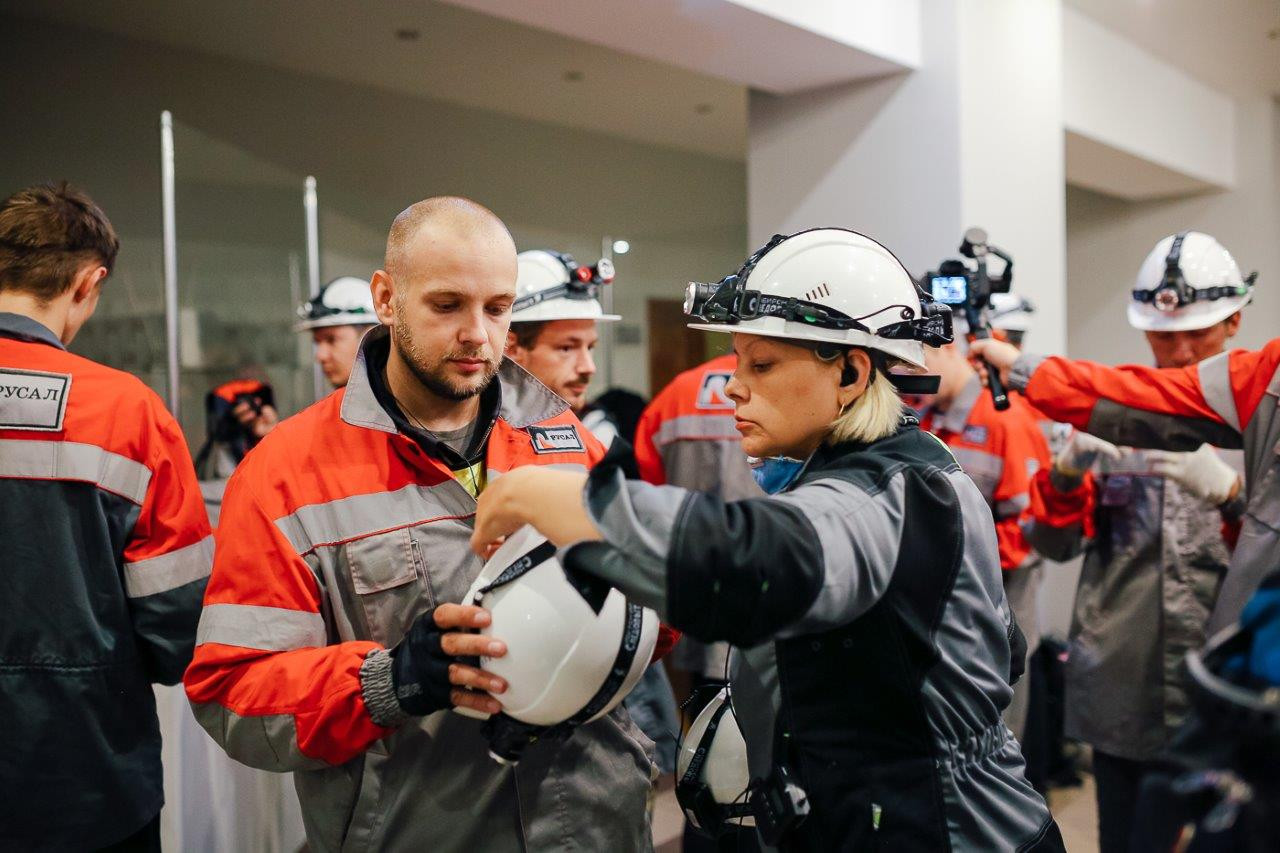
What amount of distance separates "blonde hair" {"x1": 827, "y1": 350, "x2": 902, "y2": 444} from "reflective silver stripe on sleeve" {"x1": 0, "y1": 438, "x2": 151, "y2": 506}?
1.41 m

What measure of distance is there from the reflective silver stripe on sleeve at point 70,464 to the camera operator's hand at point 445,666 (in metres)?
0.92

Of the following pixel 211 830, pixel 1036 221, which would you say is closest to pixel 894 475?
pixel 211 830

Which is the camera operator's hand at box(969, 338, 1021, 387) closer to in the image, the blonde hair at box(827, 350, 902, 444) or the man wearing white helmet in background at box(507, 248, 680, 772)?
the man wearing white helmet in background at box(507, 248, 680, 772)

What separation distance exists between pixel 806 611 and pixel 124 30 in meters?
6.06

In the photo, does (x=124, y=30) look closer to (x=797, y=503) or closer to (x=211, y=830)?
(x=211, y=830)

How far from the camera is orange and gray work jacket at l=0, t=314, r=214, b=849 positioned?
195 centimetres

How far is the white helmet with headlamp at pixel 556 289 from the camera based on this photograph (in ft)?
9.80

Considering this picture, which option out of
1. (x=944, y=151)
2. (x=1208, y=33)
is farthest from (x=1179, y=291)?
(x=1208, y=33)

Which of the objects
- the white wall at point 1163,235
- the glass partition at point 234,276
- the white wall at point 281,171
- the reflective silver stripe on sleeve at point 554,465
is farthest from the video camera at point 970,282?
the white wall at point 1163,235

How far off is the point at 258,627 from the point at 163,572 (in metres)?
0.69

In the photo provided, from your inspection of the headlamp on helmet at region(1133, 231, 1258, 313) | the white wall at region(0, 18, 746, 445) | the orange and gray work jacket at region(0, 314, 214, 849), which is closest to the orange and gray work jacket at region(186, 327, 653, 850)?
the orange and gray work jacket at region(0, 314, 214, 849)

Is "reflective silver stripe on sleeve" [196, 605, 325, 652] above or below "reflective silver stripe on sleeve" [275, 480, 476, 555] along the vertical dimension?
below

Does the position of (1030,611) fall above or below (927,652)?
below

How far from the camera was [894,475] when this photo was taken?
4.22 feet
